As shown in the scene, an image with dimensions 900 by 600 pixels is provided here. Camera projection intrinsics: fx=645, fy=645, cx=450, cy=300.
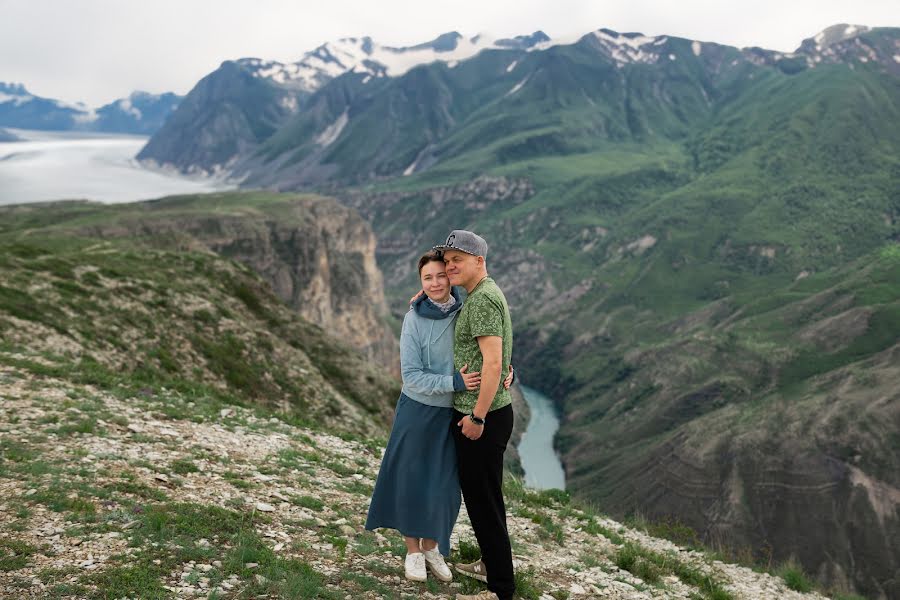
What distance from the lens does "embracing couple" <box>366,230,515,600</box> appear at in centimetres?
855

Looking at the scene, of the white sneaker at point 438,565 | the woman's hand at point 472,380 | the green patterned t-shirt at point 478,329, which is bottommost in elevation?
the white sneaker at point 438,565

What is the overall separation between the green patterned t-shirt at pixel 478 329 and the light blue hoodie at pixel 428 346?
5.9 inches

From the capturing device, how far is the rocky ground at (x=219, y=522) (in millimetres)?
8641

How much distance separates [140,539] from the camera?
9289 mm

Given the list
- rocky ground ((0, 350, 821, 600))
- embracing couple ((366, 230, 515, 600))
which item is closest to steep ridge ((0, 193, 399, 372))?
rocky ground ((0, 350, 821, 600))

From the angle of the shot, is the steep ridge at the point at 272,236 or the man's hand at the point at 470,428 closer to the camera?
the man's hand at the point at 470,428

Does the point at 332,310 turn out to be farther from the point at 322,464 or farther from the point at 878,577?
the point at 322,464

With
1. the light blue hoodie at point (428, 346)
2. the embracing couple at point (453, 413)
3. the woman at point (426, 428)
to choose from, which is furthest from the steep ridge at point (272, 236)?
the light blue hoodie at point (428, 346)

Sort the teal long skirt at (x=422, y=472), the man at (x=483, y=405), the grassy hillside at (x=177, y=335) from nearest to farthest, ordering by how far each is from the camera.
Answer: the man at (x=483, y=405) < the teal long skirt at (x=422, y=472) < the grassy hillside at (x=177, y=335)

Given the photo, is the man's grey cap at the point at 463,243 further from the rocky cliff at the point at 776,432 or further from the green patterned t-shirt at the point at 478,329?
the rocky cliff at the point at 776,432

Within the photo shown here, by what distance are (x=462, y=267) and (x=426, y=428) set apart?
2.33 meters

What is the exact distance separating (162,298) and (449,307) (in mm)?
30757

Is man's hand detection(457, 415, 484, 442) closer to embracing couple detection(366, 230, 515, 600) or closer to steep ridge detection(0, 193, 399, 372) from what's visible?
embracing couple detection(366, 230, 515, 600)

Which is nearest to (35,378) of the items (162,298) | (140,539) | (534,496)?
(140,539)
